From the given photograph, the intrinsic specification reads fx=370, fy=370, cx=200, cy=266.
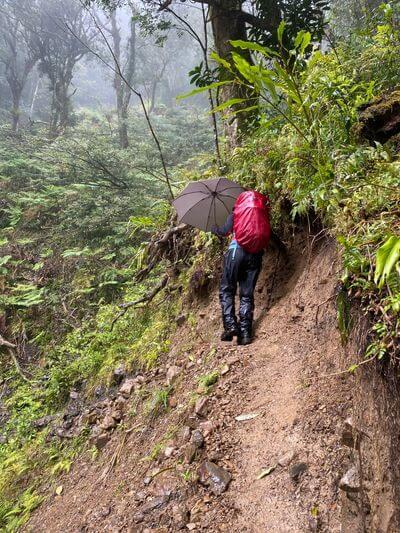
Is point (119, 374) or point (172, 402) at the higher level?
point (172, 402)

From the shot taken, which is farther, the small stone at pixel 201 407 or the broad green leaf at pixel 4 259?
the broad green leaf at pixel 4 259

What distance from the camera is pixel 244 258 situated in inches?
167

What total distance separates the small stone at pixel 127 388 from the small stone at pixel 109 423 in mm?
339

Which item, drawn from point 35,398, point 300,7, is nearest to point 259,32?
point 300,7

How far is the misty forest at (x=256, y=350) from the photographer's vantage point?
82.8 inches

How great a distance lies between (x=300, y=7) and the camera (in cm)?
618

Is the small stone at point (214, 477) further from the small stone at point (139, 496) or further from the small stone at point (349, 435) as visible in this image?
the small stone at point (349, 435)

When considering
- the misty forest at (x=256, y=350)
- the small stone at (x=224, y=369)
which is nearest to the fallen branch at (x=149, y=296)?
the misty forest at (x=256, y=350)

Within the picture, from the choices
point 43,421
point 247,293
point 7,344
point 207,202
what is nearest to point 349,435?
point 247,293

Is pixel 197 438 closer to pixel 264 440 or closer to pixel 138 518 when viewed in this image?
pixel 264 440

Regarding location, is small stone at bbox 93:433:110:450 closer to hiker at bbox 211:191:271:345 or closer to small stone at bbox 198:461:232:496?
hiker at bbox 211:191:271:345

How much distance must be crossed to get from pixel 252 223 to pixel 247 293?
820 millimetres

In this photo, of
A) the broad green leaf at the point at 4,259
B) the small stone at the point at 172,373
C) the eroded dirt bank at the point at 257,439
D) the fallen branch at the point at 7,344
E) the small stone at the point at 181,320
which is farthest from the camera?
the broad green leaf at the point at 4,259

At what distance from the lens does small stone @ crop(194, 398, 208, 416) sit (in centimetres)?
341
